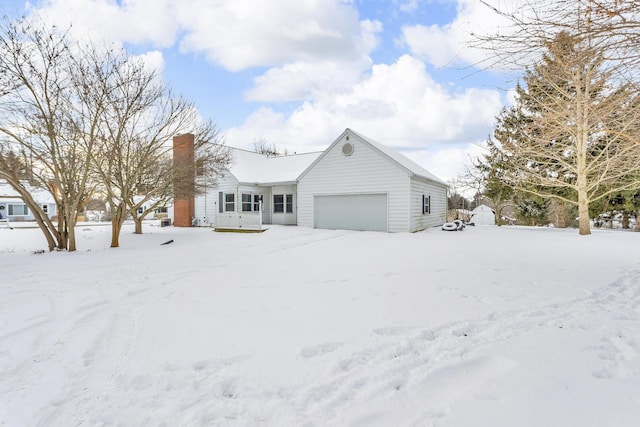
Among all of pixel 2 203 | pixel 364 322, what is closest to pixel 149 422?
pixel 364 322

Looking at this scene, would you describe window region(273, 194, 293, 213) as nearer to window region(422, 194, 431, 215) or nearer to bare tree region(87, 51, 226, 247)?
bare tree region(87, 51, 226, 247)

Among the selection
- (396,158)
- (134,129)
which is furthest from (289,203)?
(134,129)

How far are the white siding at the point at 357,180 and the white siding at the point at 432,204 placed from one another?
2.02ft

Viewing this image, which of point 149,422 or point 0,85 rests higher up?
point 0,85

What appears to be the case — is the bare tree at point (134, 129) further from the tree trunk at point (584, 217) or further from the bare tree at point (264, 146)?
the bare tree at point (264, 146)

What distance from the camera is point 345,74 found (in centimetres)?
1562

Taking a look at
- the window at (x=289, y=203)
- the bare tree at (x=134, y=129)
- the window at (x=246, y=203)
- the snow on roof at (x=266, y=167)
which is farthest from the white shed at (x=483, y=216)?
the bare tree at (x=134, y=129)

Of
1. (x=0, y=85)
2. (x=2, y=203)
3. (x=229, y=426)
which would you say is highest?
(x=0, y=85)

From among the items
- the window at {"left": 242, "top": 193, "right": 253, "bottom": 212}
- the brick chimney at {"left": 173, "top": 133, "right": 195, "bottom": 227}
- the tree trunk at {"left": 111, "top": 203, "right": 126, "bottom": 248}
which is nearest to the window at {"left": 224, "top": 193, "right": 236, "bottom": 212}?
the window at {"left": 242, "top": 193, "right": 253, "bottom": 212}

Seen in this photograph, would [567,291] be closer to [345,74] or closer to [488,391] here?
[488,391]

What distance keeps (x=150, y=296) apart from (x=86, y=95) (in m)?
8.39

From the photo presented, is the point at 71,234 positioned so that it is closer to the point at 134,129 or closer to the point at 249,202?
the point at 134,129

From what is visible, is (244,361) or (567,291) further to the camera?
(567,291)

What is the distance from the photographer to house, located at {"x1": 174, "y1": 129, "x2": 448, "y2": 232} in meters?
15.4
